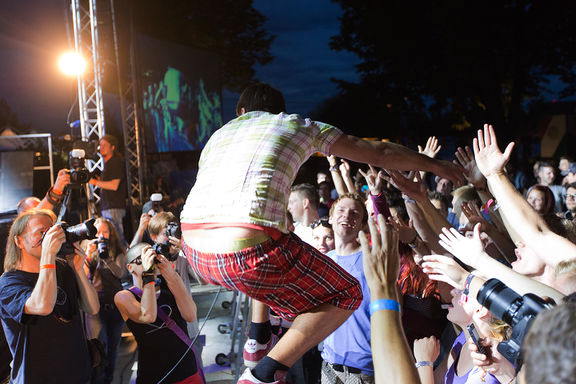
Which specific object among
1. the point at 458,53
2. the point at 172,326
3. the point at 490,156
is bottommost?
the point at 172,326

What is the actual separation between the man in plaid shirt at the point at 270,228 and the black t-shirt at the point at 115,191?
632 cm

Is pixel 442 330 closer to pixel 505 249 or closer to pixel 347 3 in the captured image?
pixel 505 249

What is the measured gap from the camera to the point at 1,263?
578 centimetres

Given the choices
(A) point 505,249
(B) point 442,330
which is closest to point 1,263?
(B) point 442,330

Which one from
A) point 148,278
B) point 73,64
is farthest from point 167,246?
point 73,64

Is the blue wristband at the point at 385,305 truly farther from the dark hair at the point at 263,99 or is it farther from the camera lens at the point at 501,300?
the dark hair at the point at 263,99

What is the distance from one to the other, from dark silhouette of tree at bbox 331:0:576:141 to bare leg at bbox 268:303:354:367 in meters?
18.0

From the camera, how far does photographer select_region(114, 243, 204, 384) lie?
136 inches

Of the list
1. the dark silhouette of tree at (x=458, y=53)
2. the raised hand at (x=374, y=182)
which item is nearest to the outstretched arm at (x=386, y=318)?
the raised hand at (x=374, y=182)

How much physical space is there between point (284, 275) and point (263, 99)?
946 mm

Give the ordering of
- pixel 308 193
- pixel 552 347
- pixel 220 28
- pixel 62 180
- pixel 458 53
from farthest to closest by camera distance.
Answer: pixel 220 28 → pixel 458 53 → pixel 308 193 → pixel 62 180 → pixel 552 347

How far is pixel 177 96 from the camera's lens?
14758 millimetres

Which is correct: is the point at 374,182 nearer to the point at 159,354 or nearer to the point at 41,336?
the point at 159,354

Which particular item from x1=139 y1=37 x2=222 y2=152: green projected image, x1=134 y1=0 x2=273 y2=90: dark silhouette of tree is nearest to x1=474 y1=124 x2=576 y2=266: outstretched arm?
x1=139 y1=37 x2=222 y2=152: green projected image
